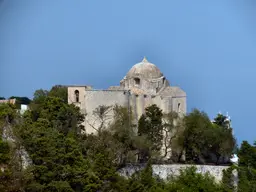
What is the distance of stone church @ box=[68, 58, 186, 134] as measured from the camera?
44.8 metres

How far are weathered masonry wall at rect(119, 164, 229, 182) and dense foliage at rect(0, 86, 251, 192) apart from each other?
1.26ft

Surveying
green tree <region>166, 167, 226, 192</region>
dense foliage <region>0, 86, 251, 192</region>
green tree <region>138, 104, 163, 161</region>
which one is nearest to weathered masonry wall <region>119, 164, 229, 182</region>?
dense foliage <region>0, 86, 251, 192</region>

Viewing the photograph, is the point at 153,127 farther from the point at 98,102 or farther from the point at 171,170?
the point at 98,102

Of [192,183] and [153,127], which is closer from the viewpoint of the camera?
[192,183]

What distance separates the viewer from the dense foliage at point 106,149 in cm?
3759

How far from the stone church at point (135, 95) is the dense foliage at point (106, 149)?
1.67 feet

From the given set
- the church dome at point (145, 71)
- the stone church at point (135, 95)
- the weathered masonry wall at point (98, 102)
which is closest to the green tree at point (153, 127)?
the stone church at point (135, 95)

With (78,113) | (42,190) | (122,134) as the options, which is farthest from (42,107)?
(42,190)

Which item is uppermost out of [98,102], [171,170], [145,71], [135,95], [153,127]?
[145,71]

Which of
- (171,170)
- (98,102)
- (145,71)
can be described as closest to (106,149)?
(171,170)

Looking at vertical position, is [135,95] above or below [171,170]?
above

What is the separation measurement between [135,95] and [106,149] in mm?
5269

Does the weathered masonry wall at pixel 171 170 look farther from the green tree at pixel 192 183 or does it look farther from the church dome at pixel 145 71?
the church dome at pixel 145 71

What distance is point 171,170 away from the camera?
4275cm
